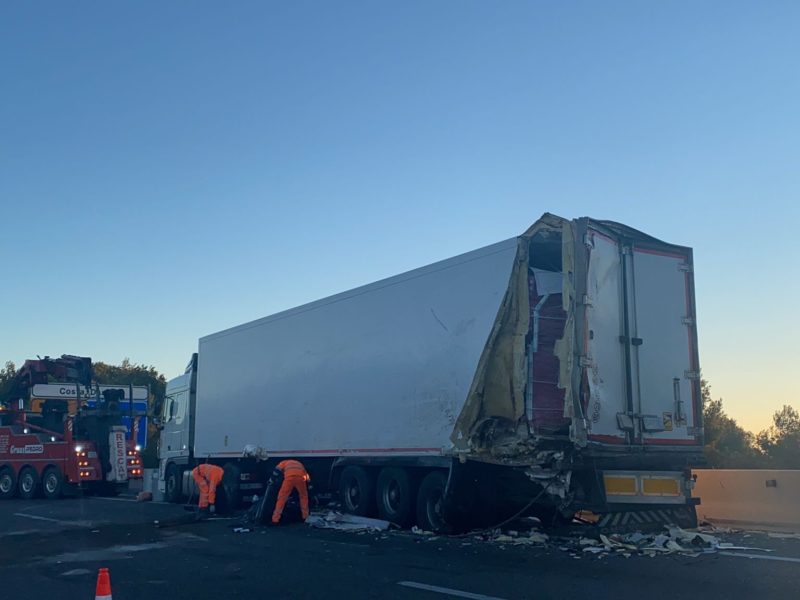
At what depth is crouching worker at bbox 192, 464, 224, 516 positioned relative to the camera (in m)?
14.8

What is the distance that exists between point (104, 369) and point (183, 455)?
43.2 meters

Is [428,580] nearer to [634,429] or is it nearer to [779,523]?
[634,429]

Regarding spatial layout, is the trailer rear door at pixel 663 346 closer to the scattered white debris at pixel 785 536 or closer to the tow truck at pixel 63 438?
the scattered white debris at pixel 785 536

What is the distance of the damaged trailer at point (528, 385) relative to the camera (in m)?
10.1

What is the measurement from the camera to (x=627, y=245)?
10.8 metres

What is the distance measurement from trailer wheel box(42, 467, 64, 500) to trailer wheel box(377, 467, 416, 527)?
45.1ft

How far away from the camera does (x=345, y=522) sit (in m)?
13.2

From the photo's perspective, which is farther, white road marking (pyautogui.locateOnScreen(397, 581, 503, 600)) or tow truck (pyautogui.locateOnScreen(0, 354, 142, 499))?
tow truck (pyautogui.locateOnScreen(0, 354, 142, 499))

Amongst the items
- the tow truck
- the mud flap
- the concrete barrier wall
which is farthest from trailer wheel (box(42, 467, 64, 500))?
the mud flap

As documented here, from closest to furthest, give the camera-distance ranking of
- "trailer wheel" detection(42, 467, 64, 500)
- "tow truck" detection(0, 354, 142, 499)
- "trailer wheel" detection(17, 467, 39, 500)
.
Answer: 1. "trailer wheel" detection(42, 467, 64, 500)
2. "tow truck" detection(0, 354, 142, 499)
3. "trailer wheel" detection(17, 467, 39, 500)

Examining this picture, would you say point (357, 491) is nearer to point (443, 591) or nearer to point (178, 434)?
point (443, 591)

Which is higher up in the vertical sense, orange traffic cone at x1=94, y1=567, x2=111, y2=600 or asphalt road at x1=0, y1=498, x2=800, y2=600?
orange traffic cone at x1=94, y1=567, x2=111, y2=600

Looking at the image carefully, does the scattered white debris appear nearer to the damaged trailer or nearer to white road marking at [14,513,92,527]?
the damaged trailer

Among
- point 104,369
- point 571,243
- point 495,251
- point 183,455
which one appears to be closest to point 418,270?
point 495,251
